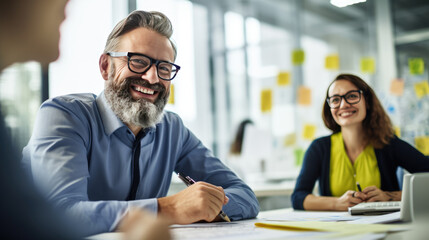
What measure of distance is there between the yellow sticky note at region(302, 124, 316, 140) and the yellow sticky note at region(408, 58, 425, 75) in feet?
5.06

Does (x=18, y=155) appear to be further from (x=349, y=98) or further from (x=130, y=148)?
(x=349, y=98)

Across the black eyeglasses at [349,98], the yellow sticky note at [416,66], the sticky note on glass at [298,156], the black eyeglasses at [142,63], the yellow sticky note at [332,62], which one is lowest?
→ the sticky note on glass at [298,156]

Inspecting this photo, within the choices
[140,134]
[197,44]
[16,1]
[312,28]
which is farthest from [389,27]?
[16,1]

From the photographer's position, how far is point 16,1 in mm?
478

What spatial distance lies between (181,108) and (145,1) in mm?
1449

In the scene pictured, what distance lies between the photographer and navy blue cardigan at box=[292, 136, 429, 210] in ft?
6.88

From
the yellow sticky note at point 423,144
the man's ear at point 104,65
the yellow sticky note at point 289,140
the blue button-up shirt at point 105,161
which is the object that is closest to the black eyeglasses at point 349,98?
the blue button-up shirt at point 105,161

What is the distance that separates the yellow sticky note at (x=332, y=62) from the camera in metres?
5.33

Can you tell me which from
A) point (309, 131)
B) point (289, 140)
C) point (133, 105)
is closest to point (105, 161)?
point (133, 105)

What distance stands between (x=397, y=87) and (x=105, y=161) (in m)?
4.25

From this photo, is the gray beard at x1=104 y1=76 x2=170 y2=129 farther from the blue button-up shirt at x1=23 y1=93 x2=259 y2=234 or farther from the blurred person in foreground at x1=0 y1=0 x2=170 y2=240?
the blurred person in foreground at x1=0 y1=0 x2=170 y2=240

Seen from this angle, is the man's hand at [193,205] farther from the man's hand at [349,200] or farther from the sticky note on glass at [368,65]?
the sticky note on glass at [368,65]

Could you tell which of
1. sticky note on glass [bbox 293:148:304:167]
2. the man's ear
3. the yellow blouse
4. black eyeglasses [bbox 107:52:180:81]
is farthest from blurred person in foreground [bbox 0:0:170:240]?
sticky note on glass [bbox 293:148:304:167]

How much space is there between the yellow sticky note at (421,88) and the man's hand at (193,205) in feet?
13.8
